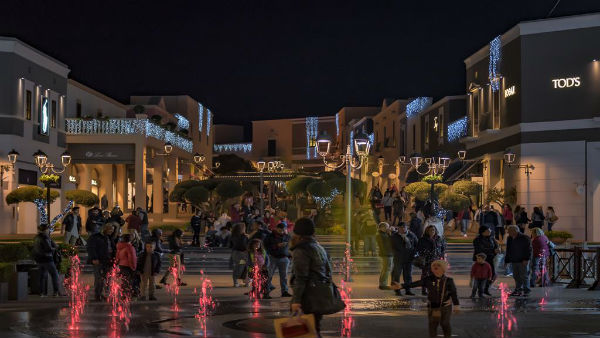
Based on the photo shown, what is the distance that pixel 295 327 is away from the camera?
8.83m

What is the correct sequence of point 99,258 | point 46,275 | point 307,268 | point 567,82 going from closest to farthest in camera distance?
point 307,268 < point 99,258 < point 46,275 < point 567,82

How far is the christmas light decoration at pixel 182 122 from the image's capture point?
2650 inches

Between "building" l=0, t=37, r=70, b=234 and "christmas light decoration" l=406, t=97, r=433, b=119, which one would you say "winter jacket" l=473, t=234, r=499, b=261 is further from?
"christmas light decoration" l=406, t=97, r=433, b=119

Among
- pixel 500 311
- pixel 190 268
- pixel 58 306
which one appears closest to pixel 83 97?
pixel 190 268

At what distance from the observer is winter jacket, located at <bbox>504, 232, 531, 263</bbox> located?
803 inches

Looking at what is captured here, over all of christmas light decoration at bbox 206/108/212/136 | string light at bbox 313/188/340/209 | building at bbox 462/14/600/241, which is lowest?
string light at bbox 313/188/340/209

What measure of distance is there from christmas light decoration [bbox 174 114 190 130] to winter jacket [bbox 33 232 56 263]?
154 feet

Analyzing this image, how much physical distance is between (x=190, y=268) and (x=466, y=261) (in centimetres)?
806

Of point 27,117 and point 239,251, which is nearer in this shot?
point 239,251

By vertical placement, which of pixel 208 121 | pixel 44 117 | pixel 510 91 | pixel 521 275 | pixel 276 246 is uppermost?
pixel 208 121

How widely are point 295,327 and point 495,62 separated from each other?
34375mm

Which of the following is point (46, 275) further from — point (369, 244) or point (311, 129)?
point (311, 129)

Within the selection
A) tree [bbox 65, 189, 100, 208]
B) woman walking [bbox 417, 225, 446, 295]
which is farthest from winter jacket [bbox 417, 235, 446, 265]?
tree [bbox 65, 189, 100, 208]

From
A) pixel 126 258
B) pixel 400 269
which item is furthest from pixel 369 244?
pixel 126 258
